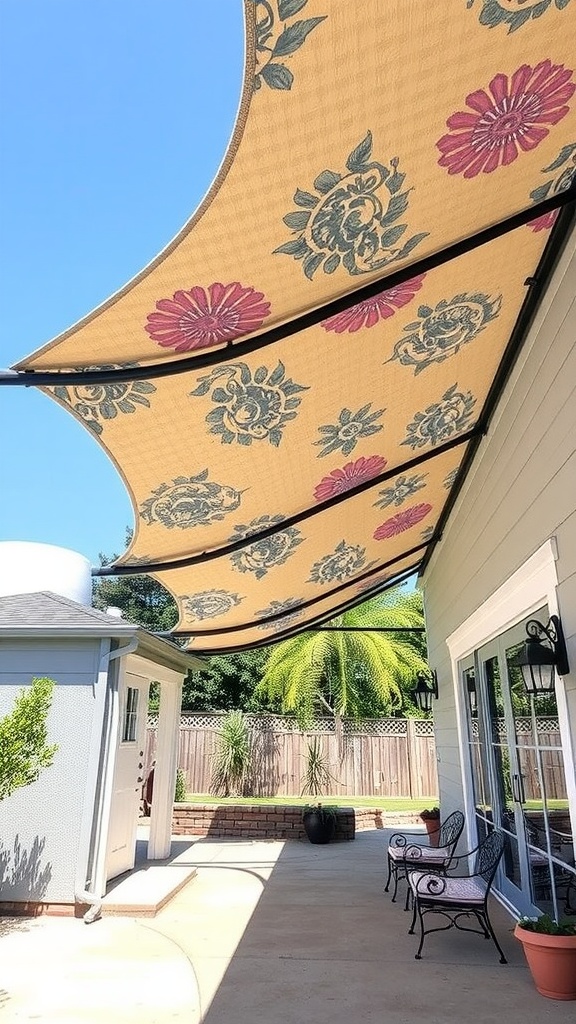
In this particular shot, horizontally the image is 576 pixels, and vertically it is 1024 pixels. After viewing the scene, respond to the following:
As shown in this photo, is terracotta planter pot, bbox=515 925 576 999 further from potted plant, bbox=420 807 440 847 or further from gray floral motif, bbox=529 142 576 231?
potted plant, bbox=420 807 440 847

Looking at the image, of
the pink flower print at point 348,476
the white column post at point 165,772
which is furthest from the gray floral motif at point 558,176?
the white column post at point 165,772

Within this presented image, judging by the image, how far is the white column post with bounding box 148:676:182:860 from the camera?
795 cm

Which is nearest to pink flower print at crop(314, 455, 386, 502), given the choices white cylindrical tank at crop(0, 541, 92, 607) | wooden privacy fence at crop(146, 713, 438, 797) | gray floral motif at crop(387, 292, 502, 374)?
gray floral motif at crop(387, 292, 502, 374)

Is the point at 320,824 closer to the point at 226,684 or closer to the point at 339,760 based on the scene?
the point at 339,760

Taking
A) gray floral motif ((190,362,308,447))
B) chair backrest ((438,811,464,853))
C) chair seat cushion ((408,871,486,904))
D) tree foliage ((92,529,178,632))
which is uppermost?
tree foliage ((92,529,178,632))

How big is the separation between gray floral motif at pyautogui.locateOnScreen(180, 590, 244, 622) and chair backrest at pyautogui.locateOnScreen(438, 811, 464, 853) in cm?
299

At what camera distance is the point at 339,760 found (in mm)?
13930

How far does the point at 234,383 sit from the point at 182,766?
12.5 m

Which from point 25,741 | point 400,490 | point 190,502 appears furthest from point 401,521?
point 25,741

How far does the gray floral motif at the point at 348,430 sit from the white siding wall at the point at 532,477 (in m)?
0.71

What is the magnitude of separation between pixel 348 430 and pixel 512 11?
2185mm

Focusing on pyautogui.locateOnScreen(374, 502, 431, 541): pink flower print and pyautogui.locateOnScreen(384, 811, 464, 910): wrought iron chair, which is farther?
pyautogui.locateOnScreen(374, 502, 431, 541): pink flower print

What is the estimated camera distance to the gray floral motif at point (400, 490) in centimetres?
493

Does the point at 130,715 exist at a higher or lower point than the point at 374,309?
lower
